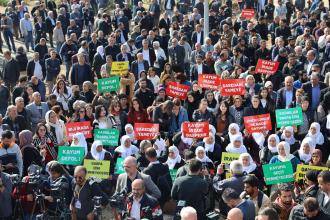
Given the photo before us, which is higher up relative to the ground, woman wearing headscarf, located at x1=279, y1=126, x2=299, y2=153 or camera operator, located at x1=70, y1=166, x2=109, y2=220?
woman wearing headscarf, located at x1=279, y1=126, x2=299, y2=153

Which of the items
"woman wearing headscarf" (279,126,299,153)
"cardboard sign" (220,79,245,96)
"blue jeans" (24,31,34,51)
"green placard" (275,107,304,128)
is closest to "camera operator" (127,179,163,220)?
"woman wearing headscarf" (279,126,299,153)

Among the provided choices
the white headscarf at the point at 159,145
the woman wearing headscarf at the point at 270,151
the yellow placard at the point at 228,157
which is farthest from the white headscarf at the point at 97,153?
the woman wearing headscarf at the point at 270,151

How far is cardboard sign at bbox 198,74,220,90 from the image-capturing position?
17641mm

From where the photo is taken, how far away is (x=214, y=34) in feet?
76.4

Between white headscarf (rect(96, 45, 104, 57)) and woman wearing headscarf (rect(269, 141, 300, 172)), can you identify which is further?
white headscarf (rect(96, 45, 104, 57))

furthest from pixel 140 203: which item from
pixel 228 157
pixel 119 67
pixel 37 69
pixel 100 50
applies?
pixel 100 50

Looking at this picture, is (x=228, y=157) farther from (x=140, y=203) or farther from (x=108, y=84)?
(x=108, y=84)

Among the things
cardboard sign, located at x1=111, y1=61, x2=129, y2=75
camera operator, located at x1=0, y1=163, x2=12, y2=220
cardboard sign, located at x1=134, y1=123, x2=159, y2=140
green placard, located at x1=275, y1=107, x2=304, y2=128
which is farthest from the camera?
cardboard sign, located at x1=111, y1=61, x2=129, y2=75

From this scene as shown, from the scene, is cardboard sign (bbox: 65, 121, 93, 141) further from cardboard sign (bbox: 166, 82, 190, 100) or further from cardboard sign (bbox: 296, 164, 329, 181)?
cardboard sign (bbox: 296, 164, 329, 181)

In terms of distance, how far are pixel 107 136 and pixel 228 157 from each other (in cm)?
246

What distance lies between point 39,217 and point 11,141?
292 centimetres

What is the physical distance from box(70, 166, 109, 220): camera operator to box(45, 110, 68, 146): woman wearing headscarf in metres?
3.82

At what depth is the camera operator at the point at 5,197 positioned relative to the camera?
1138 cm

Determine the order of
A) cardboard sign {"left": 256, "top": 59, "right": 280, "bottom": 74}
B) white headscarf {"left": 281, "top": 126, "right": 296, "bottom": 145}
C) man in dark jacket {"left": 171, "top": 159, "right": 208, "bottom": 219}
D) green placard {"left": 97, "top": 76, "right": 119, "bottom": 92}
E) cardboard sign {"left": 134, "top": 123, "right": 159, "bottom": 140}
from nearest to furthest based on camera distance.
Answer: man in dark jacket {"left": 171, "top": 159, "right": 208, "bottom": 219}
white headscarf {"left": 281, "top": 126, "right": 296, "bottom": 145}
cardboard sign {"left": 134, "top": 123, "right": 159, "bottom": 140}
green placard {"left": 97, "top": 76, "right": 119, "bottom": 92}
cardboard sign {"left": 256, "top": 59, "right": 280, "bottom": 74}
